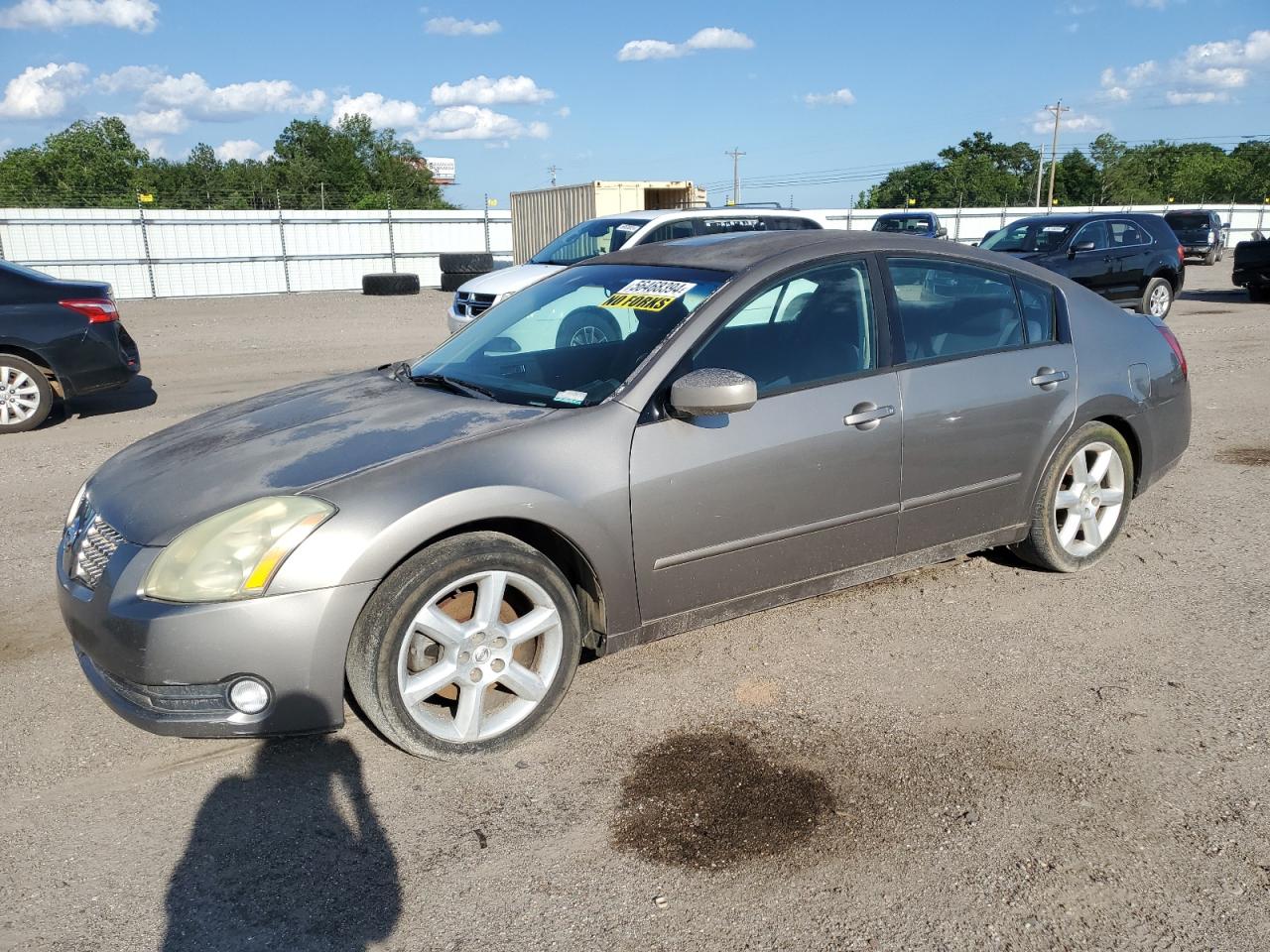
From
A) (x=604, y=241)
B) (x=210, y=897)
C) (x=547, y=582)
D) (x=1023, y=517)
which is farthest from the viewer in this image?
(x=604, y=241)

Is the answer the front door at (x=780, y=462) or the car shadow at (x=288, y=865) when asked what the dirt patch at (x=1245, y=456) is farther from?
the car shadow at (x=288, y=865)

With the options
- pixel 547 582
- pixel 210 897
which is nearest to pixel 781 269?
pixel 547 582

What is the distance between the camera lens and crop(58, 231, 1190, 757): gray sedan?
290 cm

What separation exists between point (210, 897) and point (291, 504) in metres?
1.07

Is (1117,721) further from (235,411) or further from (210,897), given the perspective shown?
(235,411)

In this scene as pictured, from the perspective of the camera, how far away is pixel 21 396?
8367 millimetres

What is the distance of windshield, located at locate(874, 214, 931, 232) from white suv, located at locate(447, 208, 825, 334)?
16945mm

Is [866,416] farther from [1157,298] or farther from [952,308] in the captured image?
[1157,298]

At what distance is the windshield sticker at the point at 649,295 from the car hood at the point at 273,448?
0.71 m

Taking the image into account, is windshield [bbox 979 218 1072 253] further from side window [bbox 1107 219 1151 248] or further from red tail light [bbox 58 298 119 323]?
red tail light [bbox 58 298 119 323]

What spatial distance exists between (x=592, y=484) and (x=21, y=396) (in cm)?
714

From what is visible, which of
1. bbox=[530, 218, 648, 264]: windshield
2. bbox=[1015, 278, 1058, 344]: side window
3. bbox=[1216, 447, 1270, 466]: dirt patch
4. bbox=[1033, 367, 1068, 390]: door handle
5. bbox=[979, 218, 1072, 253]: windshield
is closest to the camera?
bbox=[1033, 367, 1068, 390]: door handle

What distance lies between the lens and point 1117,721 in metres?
3.43

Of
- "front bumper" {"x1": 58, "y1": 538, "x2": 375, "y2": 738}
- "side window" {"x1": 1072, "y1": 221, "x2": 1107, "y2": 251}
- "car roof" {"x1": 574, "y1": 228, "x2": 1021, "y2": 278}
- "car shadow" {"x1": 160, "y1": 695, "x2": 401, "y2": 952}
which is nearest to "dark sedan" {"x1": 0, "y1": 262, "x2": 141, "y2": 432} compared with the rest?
"car roof" {"x1": 574, "y1": 228, "x2": 1021, "y2": 278}
